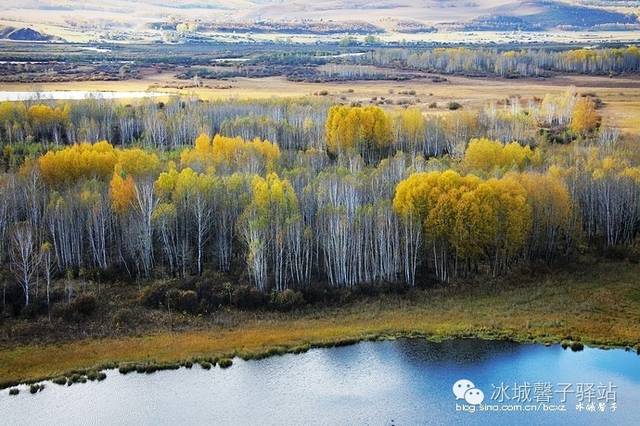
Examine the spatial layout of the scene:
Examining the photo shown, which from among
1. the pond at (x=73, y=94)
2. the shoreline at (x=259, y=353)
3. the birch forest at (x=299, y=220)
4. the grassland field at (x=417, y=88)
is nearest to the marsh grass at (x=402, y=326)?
the shoreline at (x=259, y=353)

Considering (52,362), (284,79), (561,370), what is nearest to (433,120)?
(561,370)

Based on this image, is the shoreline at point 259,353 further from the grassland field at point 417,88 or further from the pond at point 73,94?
the pond at point 73,94

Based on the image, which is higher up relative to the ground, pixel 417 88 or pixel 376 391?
pixel 417 88

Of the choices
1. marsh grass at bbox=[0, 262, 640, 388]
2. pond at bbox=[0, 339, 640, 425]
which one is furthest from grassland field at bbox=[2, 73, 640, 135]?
→ pond at bbox=[0, 339, 640, 425]

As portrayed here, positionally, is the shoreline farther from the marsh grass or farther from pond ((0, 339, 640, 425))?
pond ((0, 339, 640, 425))

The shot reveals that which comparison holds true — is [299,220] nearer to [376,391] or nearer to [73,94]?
[376,391]

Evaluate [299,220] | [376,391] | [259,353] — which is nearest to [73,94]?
[299,220]

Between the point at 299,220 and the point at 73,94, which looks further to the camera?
the point at 73,94

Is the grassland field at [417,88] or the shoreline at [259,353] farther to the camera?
the grassland field at [417,88]

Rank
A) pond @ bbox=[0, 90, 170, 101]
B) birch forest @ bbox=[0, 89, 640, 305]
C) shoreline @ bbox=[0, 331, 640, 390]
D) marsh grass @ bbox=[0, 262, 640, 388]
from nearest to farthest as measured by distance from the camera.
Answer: shoreline @ bbox=[0, 331, 640, 390] < marsh grass @ bbox=[0, 262, 640, 388] < birch forest @ bbox=[0, 89, 640, 305] < pond @ bbox=[0, 90, 170, 101]
